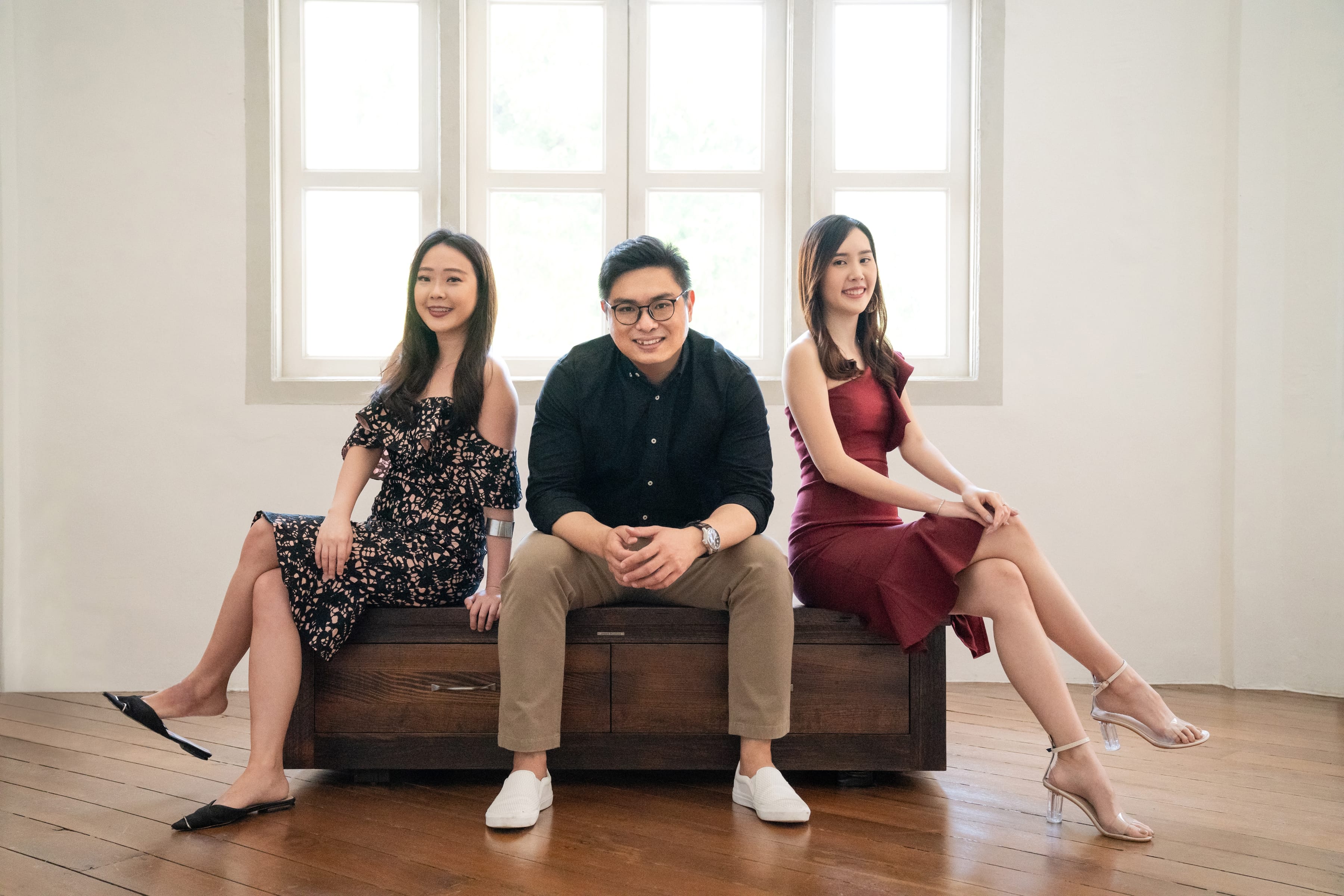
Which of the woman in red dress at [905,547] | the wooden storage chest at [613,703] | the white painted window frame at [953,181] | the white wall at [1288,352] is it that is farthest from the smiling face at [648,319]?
the white wall at [1288,352]

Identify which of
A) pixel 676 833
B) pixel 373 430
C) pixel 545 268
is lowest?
pixel 676 833

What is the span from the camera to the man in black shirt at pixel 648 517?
1992 millimetres

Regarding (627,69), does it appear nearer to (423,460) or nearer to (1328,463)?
(423,460)

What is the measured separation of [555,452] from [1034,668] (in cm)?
114

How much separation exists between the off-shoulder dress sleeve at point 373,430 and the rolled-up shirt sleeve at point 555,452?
374 millimetres

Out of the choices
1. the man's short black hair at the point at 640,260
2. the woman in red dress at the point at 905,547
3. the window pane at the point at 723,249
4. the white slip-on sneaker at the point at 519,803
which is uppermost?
the window pane at the point at 723,249

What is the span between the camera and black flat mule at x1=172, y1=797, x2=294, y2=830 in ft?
6.19

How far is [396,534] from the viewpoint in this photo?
2221mm

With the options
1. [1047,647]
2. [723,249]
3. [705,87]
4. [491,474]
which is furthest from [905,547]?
[705,87]

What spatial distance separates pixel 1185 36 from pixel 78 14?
393 centimetres

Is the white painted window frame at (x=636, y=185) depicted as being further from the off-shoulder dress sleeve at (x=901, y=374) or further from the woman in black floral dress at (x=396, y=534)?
the woman in black floral dress at (x=396, y=534)

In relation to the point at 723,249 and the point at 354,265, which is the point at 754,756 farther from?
the point at 354,265

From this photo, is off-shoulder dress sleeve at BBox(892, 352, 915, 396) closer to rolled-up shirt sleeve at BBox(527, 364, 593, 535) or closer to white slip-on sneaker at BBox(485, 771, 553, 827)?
rolled-up shirt sleeve at BBox(527, 364, 593, 535)

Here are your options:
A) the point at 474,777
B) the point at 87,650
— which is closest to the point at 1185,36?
the point at 474,777
